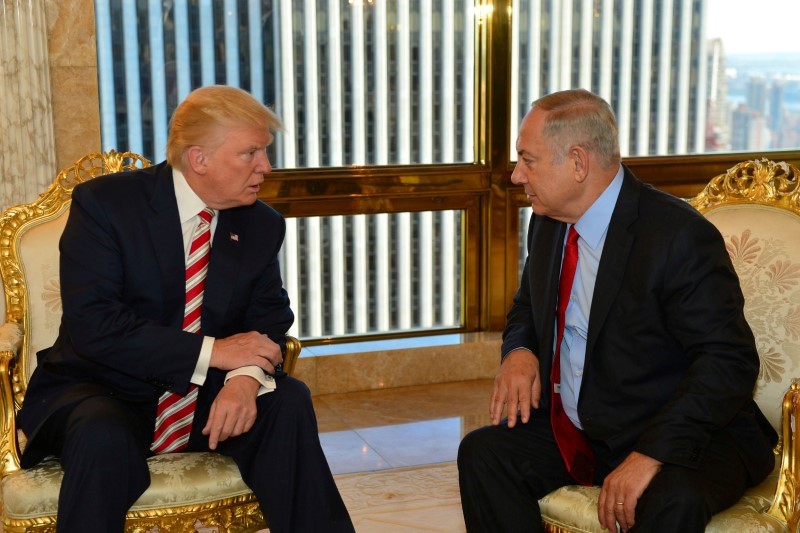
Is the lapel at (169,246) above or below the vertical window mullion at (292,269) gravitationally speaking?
above

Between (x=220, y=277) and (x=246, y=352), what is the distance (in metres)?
0.23

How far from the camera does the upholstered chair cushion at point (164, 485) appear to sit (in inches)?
95.9

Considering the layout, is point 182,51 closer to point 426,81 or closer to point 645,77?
point 426,81

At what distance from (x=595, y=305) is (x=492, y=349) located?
2703 millimetres

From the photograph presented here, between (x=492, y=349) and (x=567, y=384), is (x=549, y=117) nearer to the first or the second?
(x=567, y=384)

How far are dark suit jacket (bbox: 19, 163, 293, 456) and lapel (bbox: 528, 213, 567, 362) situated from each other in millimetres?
750

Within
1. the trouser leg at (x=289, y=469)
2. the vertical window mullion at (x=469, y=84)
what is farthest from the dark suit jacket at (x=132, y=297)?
the vertical window mullion at (x=469, y=84)

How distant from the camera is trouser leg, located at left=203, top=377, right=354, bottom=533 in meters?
2.54

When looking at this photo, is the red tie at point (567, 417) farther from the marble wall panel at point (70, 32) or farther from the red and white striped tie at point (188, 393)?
the marble wall panel at point (70, 32)

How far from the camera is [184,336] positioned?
8.52 feet

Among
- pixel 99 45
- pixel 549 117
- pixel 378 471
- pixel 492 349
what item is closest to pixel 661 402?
pixel 549 117

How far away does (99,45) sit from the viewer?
4617 millimetres

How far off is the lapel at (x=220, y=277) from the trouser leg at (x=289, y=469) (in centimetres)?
28

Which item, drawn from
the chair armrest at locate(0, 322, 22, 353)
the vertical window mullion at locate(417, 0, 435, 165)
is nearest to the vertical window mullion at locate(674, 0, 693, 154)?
the vertical window mullion at locate(417, 0, 435, 165)
